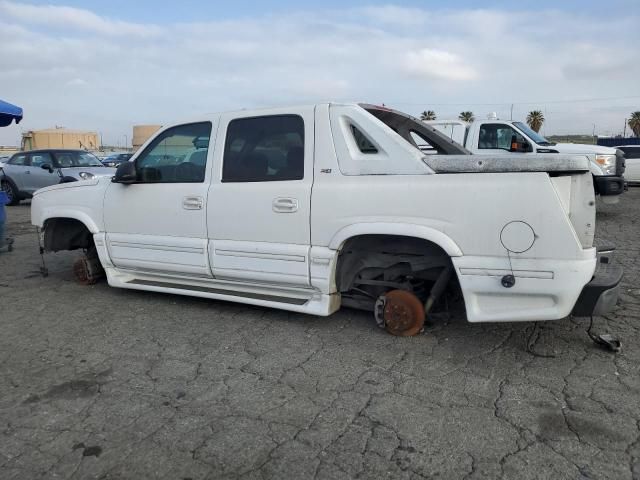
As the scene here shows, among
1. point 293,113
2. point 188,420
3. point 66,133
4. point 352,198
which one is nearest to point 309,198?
point 352,198

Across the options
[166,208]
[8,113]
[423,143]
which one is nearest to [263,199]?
[166,208]

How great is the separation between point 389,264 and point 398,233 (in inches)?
20.1

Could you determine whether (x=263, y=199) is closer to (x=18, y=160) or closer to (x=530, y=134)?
(x=530, y=134)

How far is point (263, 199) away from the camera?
4.41 meters

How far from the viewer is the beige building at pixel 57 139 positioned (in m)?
36.5

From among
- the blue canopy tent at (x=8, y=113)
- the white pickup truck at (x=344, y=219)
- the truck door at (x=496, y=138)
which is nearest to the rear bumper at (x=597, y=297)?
the white pickup truck at (x=344, y=219)

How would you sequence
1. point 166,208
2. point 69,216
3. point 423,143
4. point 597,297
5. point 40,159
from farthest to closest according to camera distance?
point 40,159
point 69,216
point 423,143
point 166,208
point 597,297

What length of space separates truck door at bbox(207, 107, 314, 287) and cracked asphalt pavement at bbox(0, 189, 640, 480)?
0.55 meters

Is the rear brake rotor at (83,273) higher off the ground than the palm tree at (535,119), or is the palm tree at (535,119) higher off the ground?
the palm tree at (535,119)

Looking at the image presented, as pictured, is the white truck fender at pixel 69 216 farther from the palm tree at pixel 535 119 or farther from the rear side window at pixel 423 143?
the palm tree at pixel 535 119

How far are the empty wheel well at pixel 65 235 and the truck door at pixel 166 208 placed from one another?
951 millimetres

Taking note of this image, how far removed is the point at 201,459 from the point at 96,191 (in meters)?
3.58

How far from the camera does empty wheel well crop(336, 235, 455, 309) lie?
13.7 ft

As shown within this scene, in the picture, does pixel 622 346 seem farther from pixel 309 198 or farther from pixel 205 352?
pixel 205 352
